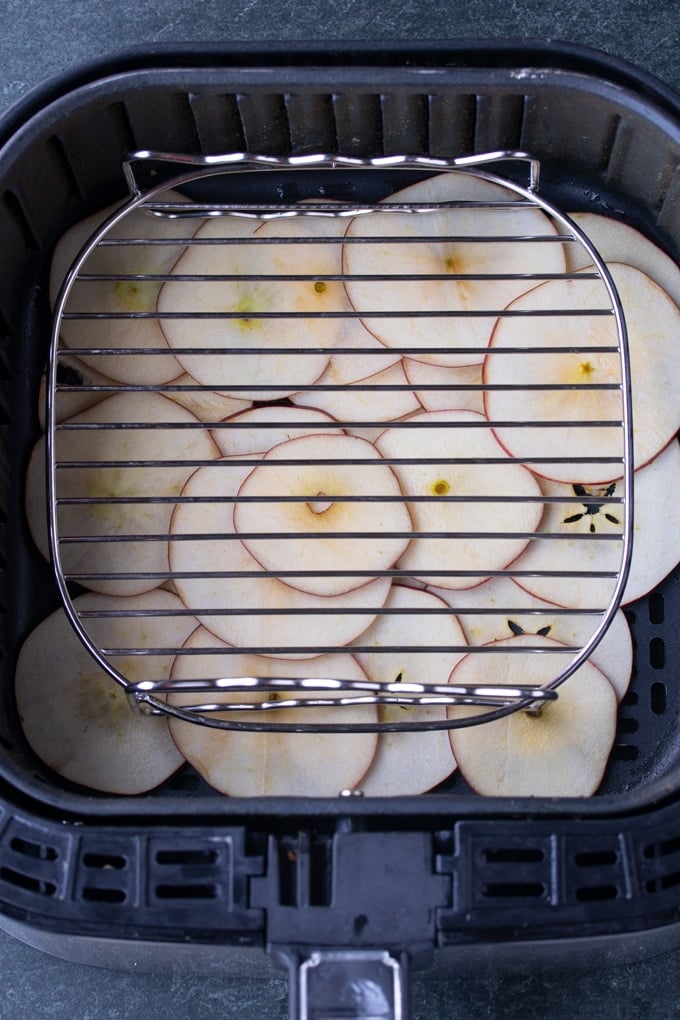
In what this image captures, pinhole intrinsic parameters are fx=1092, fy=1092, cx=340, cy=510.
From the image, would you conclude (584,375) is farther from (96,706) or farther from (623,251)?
(96,706)

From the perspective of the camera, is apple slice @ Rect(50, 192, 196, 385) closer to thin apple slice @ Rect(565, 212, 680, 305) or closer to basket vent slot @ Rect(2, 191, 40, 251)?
basket vent slot @ Rect(2, 191, 40, 251)

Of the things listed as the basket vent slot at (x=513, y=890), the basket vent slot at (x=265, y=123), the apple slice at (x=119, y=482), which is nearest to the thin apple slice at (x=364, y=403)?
the apple slice at (x=119, y=482)

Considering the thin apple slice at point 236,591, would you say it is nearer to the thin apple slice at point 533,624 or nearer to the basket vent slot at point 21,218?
the thin apple slice at point 533,624

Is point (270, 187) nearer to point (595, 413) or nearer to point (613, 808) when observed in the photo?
point (595, 413)

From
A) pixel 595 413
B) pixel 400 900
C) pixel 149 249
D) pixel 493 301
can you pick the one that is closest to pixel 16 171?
pixel 149 249

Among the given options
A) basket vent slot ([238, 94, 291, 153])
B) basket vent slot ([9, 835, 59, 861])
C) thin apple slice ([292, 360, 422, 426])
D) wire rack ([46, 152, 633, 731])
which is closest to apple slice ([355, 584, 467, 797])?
wire rack ([46, 152, 633, 731])

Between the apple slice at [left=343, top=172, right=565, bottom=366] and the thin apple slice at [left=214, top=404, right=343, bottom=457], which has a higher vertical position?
the apple slice at [left=343, top=172, right=565, bottom=366]
